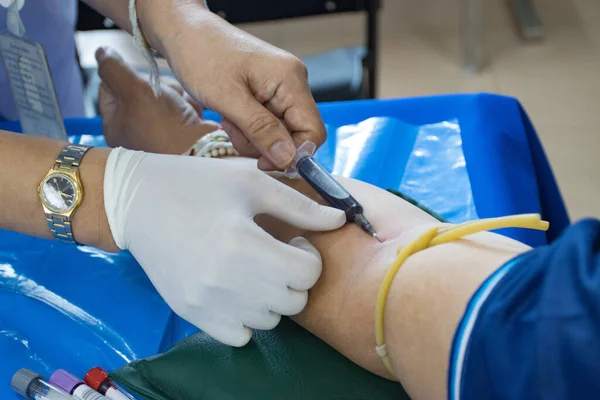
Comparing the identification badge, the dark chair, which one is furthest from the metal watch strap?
the dark chair

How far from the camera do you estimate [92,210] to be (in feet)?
3.05

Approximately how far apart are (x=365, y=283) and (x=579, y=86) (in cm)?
228

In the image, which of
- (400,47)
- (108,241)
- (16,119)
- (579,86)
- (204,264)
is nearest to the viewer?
(204,264)

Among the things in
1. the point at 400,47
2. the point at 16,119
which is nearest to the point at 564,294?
the point at 16,119

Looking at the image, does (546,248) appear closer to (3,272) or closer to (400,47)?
(3,272)

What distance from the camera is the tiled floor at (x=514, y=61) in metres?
2.44

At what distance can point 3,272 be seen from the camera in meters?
1.10

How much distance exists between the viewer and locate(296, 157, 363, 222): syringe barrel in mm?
905

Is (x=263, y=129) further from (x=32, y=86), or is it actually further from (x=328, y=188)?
(x=32, y=86)

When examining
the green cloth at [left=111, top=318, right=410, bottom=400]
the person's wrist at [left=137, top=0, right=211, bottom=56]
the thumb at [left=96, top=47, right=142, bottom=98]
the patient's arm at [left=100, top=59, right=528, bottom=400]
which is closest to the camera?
the patient's arm at [left=100, top=59, right=528, bottom=400]

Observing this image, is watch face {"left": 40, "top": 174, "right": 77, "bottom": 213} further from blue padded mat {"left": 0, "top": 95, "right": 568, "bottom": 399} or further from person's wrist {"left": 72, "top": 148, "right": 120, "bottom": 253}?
blue padded mat {"left": 0, "top": 95, "right": 568, "bottom": 399}

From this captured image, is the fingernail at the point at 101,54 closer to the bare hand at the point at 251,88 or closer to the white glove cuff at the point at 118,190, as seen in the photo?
the bare hand at the point at 251,88

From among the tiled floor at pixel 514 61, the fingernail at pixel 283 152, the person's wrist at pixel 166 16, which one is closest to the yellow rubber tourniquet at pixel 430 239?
the fingernail at pixel 283 152

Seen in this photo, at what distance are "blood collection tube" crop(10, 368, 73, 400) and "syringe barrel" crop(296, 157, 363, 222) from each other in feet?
1.46
